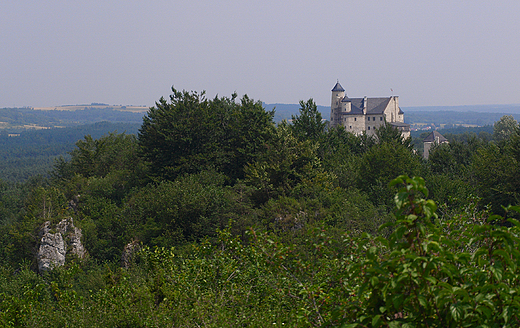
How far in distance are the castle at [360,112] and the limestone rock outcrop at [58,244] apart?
77888 millimetres

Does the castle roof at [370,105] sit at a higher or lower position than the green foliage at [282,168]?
higher

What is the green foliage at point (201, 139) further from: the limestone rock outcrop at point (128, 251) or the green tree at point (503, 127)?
the green tree at point (503, 127)

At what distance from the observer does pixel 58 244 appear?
122 ft

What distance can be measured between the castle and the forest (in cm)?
4502

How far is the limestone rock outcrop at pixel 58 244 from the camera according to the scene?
36375mm

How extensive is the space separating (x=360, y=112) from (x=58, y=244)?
3315 inches

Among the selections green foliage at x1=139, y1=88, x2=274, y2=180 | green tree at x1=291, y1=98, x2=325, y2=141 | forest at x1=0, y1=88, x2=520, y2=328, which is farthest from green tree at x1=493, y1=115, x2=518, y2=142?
green foliage at x1=139, y1=88, x2=274, y2=180

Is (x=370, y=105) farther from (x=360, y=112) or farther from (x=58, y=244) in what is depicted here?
(x=58, y=244)

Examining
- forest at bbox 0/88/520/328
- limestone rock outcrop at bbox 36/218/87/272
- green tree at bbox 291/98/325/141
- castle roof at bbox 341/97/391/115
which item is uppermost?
castle roof at bbox 341/97/391/115

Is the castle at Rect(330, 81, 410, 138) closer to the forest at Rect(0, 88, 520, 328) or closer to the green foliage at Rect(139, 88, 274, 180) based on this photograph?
the forest at Rect(0, 88, 520, 328)

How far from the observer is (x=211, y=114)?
154 feet

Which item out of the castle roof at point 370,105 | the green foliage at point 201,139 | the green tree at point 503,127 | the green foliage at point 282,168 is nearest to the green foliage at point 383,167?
the green foliage at point 282,168

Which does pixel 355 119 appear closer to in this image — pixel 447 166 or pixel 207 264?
pixel 447 166

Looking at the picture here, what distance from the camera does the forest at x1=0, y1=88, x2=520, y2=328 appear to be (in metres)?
4.90
